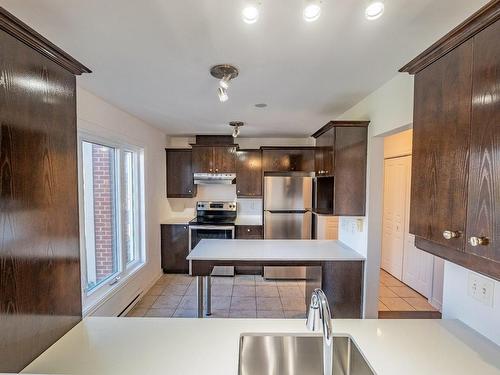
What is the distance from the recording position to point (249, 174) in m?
4.54

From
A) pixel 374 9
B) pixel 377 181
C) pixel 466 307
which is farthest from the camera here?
pixel 377 181

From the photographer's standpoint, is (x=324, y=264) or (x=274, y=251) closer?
(x=324, y=264)

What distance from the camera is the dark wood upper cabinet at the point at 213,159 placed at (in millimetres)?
4469

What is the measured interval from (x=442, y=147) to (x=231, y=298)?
3.25 meters

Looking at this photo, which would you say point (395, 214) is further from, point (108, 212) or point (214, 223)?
point (108, 212)

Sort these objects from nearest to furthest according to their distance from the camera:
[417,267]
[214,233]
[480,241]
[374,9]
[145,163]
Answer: [480,241] < [374,9] < [417,267] < [145,163] < [214,233]

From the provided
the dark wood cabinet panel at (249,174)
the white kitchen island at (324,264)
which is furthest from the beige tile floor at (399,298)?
the dark wood cabinet panel at (249,174)

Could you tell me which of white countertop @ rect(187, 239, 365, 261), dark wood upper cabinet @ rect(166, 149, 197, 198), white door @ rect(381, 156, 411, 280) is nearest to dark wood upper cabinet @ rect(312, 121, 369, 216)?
white countertop @ rect(187, 239, 365, 261)

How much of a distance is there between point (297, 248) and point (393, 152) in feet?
8.03

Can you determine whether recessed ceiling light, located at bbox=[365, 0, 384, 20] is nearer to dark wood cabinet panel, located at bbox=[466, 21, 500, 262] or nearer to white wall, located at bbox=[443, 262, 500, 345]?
dark wood cabinet panel, located at bbox=[466, 21, 500, 262]

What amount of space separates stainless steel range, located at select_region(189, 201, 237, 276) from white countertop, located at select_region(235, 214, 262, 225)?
103mm

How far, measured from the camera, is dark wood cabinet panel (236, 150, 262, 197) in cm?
452

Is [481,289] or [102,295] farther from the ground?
[481,289]

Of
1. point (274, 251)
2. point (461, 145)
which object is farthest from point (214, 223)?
point (461, 145)
